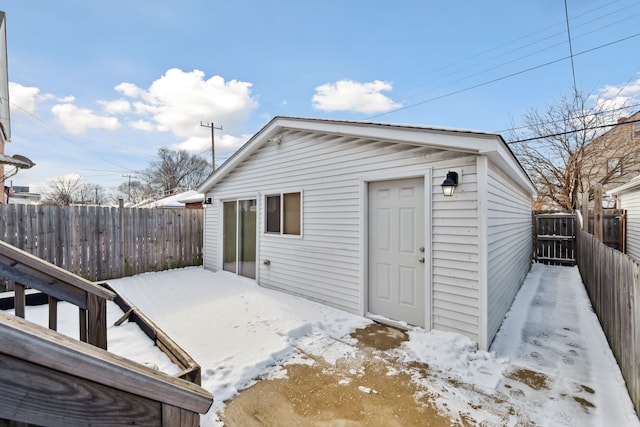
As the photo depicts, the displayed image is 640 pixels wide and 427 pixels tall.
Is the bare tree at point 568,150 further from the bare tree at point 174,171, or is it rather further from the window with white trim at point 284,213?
the bare tree at point 174,171

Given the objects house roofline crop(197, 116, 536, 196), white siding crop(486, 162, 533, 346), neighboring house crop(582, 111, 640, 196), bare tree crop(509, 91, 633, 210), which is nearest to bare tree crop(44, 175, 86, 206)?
house roofline crop(197, 116, 536, 196)

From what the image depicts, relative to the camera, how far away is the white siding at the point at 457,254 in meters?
3.73

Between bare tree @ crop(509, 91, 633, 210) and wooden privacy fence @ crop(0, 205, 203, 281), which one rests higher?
bare tree @ crop(509, 91, 633, 210)

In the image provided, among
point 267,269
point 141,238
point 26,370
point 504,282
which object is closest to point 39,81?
point 141,238

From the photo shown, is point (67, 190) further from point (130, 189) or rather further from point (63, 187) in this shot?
point (130, 189)

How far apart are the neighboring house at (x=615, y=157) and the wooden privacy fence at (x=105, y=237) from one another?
17652 millimetres

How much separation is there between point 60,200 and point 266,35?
29497mm

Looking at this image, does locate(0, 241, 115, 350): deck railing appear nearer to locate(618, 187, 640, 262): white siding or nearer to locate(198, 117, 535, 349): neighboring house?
locate(198, 117, 535, 349): neighboring house

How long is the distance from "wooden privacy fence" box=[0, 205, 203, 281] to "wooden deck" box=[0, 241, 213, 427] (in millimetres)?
7773

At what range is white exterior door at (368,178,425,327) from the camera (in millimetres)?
4250

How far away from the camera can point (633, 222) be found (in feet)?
29.6

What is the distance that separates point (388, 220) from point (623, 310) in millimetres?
2708

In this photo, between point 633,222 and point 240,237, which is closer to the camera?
point 240,237

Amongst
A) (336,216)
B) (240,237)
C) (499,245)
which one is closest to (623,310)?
(499,245)
